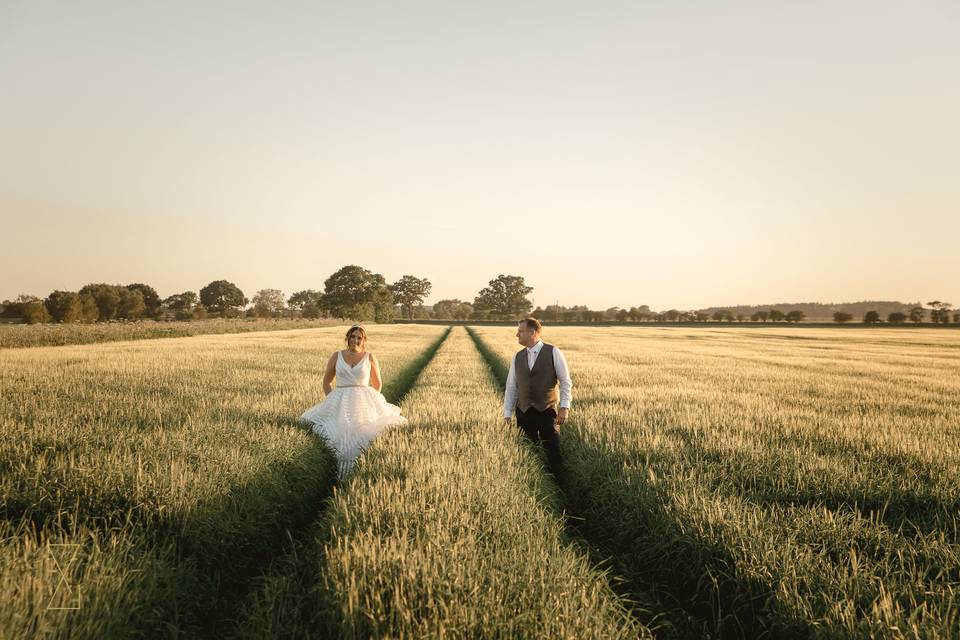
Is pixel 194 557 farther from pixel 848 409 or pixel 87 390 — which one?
pixel 848 409

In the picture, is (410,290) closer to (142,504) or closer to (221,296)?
(221,296)

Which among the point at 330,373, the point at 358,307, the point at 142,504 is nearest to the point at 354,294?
the point at 358,307

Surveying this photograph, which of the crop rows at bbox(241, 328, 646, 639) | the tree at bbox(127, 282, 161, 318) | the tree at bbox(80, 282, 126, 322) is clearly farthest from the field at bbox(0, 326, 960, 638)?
the tree at bbox(127, 282, 161, 318)

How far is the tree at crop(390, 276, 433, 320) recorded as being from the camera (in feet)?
484

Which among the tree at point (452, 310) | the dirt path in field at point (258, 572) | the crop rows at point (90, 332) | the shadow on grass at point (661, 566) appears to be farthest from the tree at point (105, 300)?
the shadow on grass at point (661, 566)

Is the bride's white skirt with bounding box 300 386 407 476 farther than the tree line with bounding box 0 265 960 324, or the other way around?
the tree line with bounding box 0 265 960 324

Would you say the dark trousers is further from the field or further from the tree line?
the tree line

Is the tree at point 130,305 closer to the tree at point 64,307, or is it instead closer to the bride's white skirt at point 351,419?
the tree at point 64,307

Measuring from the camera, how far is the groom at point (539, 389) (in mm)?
6219

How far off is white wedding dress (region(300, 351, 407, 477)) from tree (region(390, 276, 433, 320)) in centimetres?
14154

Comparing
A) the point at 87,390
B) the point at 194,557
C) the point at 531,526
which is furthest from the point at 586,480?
the point at 87,390

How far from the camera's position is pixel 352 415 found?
23.5ft

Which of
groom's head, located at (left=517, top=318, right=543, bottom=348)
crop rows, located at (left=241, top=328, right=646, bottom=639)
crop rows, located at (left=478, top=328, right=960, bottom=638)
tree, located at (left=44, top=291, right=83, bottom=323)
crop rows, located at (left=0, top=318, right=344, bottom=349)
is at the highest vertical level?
tree, located at (left=44, top=291, right=83, bottom=323)

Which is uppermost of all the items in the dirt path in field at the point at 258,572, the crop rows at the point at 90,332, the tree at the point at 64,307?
the tree at the point at 64,307
